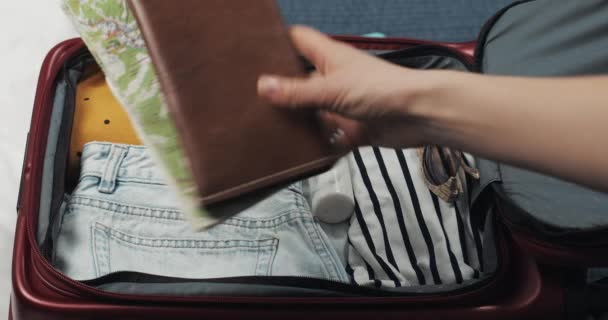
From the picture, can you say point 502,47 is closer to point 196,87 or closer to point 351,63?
point 351,63

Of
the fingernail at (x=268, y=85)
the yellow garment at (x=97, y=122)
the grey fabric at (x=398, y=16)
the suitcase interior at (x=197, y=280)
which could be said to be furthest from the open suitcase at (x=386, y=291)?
the grey fabric at (x=398, y=16)

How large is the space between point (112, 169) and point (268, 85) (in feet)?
1.08

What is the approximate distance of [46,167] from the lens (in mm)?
646

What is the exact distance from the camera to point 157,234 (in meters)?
0.67

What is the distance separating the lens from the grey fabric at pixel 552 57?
580 mm

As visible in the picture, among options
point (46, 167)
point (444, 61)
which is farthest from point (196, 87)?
point (444, 61)

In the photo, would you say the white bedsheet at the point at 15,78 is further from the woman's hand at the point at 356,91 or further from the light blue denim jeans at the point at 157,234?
the woman's hand at the point at 356,91

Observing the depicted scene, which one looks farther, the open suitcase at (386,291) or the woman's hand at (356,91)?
the open suitcase at (386,291)

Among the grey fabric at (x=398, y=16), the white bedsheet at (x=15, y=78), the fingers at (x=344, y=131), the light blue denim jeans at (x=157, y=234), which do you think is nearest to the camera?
the fingers at (x=344, y=131)

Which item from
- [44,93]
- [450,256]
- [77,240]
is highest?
[44,93]

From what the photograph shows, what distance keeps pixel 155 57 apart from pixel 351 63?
17 centimetres

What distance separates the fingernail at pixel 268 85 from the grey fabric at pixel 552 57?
1.06 ft

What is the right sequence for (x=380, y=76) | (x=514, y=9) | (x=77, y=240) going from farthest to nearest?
(x=514, y=9) → (x=77, y=240) → (x=380, y=76)

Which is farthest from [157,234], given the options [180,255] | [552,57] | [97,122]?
[552,57]
